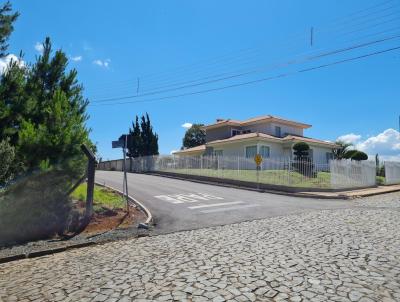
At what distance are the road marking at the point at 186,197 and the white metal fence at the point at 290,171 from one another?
5687 mm

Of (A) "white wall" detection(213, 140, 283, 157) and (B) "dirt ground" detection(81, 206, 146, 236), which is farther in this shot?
(A) "white wall" detection(213, 140, 283, 157)

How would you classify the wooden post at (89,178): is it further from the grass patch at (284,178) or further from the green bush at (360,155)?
the green bush at (360,155)

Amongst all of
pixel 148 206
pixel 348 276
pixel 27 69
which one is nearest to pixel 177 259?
pixel 348 276

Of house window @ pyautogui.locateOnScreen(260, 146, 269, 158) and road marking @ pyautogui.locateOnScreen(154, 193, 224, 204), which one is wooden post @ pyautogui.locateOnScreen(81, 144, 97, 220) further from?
house window @ pyautogui.locateOnScreen(260, 146, 269, 158)

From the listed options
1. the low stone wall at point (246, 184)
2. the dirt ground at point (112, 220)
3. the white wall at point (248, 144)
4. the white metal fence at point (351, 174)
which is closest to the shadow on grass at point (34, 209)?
the dirt ground at point (112, 220)

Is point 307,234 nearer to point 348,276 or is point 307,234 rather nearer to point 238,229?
point 238,229

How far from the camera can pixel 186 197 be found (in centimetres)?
1695

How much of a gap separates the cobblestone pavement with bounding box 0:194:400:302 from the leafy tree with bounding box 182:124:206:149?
184ft

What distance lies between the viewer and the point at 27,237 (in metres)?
9.48

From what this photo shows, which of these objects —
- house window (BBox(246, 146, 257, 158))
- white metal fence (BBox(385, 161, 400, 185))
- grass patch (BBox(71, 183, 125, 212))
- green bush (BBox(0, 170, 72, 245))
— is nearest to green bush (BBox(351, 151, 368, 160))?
white metal fence (BBox(385, 161, 400, 185))

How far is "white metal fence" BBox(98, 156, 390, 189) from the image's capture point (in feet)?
70.1

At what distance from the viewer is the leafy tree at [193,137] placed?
65.4 metres

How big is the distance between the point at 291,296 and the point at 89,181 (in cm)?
815

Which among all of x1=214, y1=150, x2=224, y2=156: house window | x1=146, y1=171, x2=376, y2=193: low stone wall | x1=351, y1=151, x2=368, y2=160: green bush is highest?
x1=214, y1=150, x2=224, y2=156: house window
